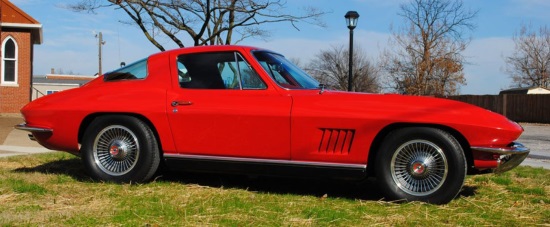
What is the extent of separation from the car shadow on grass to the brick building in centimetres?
1896

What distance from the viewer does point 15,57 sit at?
23.6 m

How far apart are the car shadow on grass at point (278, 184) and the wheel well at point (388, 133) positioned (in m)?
0.35

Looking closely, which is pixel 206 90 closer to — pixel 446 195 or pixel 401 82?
pixel 446 195

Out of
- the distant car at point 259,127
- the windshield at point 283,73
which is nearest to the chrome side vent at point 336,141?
the distant car at point 259,127

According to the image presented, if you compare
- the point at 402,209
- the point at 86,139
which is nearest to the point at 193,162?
the point at 86,139

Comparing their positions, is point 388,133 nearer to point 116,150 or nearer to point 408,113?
point 408,113

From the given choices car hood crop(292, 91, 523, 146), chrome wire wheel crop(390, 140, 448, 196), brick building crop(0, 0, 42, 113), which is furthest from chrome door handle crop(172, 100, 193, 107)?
brick building crop(0, 0, 42, 113)

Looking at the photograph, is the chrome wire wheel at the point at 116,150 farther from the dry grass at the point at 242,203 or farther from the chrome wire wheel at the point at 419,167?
the chrome wire wheel at the point at 419,167

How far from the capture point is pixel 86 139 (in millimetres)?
5500

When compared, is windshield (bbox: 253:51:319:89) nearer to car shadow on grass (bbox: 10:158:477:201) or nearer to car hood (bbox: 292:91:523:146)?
car hood (bbox: 292:91:523:146)

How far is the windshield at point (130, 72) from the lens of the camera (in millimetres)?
5586

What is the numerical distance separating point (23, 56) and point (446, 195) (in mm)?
23020

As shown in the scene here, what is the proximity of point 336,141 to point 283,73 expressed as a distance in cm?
99

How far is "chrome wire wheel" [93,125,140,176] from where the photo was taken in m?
5.38
